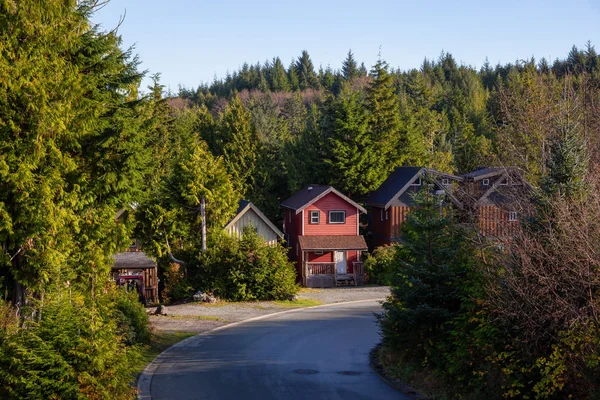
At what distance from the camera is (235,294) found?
38.4 metres

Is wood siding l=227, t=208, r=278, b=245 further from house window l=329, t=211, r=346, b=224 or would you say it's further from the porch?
house window l=329, t=211, r=346, b=224

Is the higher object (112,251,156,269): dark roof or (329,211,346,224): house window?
(329,211,346,224): house window

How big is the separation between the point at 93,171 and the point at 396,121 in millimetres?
46034

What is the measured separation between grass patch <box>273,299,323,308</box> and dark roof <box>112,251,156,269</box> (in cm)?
846

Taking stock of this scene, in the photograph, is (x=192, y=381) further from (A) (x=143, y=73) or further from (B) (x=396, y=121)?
(B) (x=396, y=121)

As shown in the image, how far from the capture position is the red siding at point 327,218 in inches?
1957

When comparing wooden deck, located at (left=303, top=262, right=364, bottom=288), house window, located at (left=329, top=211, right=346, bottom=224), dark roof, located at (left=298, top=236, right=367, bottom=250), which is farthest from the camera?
house window, located at (left=329, top=211, right=346, bottom=224)

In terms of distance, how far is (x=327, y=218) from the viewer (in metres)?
50.0

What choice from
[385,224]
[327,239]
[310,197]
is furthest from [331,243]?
[385,224]

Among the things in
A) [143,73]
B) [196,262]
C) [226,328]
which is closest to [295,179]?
[196,262]

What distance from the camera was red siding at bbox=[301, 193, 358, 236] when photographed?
49.7 m

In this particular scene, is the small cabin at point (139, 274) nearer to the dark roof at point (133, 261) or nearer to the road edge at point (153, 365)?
the dark roof at point (133, 261)

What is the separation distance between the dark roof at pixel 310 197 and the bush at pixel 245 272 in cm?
1025

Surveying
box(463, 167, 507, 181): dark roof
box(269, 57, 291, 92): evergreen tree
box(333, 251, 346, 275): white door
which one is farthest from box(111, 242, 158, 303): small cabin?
box(269, 57, 291, 92): evergreen tree
